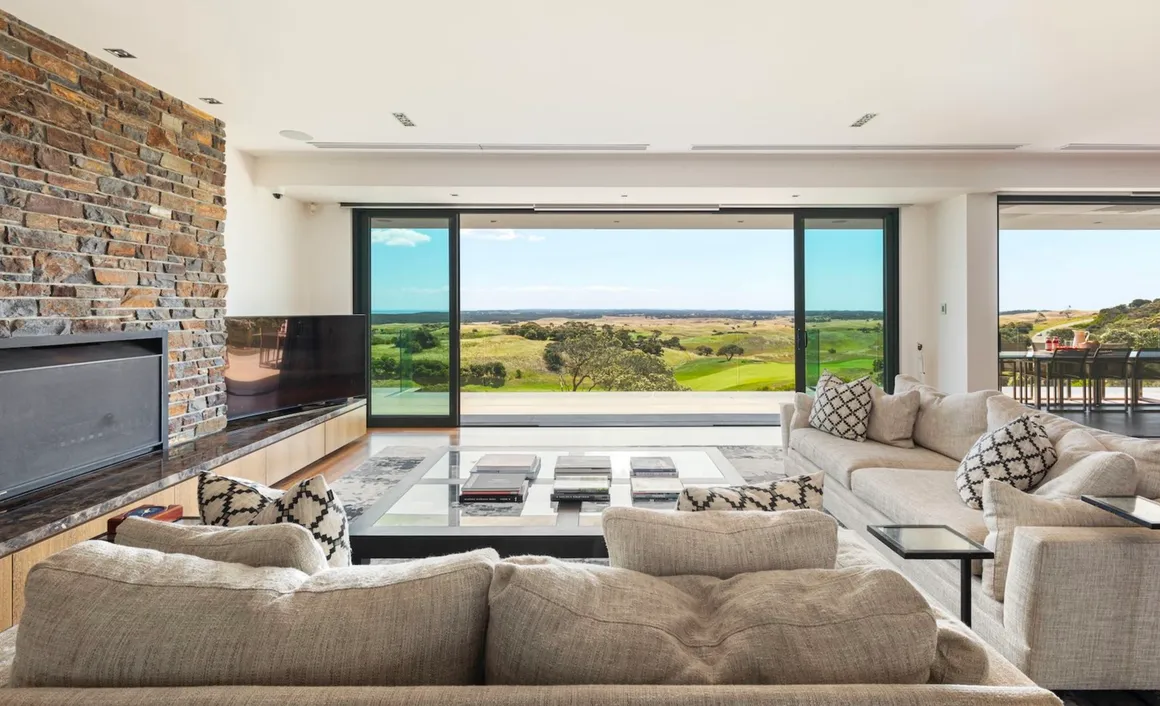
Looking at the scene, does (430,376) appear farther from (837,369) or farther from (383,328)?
(837,369)

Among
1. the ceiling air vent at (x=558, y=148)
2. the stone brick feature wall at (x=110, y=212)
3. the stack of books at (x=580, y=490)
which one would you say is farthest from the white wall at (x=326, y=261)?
the stack of books at (x=580, y=490)

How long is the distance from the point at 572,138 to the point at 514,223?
291cm

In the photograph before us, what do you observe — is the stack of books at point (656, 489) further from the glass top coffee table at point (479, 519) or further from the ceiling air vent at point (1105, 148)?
the ceiling air vent at point (1105, 148)

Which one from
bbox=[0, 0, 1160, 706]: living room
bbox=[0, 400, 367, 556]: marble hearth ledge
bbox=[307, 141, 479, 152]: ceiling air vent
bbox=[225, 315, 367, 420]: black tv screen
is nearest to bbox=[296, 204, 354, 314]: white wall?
bbox=[0, 0, 1160, 706]: living room

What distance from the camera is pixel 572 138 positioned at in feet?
15.9

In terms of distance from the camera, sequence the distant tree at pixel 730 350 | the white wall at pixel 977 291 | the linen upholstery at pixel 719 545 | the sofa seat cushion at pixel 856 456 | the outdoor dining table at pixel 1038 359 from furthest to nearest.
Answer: the distant tree at pixel 730 350 < the outdoor dining table at pixel 1038 359 < the white wall at pixel 977 291 < the sofa seat cushion at pixel 856 456 < the linen upholstery at pixel 719 545

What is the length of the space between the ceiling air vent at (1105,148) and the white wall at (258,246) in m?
6.66

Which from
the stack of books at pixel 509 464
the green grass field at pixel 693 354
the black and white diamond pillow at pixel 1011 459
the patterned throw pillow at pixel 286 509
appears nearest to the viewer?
the patterned throw pillow at pixel 286 509

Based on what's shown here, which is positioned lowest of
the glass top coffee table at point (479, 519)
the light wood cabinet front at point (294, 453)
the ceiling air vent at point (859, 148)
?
the light wood cabinet front at point (294, 453)

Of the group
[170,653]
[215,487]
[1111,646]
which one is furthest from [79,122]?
[1111,646]

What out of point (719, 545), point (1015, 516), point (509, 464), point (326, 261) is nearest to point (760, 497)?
point (719, 545)

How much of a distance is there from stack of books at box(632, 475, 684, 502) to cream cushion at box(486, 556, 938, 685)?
→ 178 centimetres

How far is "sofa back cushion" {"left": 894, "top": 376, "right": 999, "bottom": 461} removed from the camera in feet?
11.4

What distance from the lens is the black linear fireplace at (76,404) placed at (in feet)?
8.81
